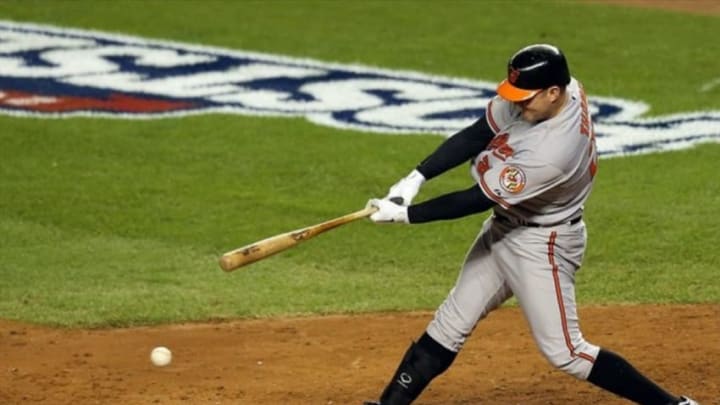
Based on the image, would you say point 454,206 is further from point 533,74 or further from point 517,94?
point 533,74

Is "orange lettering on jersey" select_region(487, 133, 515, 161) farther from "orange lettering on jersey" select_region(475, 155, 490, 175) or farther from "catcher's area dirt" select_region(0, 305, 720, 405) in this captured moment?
"catcher's area dirt" select_region(0, 305, 720, 405)

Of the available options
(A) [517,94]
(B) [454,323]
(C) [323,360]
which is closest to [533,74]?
(A) [517,94]

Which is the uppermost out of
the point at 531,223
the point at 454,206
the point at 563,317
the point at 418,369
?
the point at 454,206

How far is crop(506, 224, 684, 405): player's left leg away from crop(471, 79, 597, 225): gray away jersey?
0.43ft

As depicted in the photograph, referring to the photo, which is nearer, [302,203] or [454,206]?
[454,206]

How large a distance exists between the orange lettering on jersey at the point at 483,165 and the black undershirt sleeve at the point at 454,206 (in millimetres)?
144

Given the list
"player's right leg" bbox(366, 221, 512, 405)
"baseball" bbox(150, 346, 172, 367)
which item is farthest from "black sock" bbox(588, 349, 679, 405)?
"baseball" bbox(150, 346, 172, 367)

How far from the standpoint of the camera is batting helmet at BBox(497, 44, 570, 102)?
6.29m

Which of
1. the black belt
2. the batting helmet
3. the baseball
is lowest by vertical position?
the baseball

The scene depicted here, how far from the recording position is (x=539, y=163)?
6.28 meters

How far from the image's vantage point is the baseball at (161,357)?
7.88 meters

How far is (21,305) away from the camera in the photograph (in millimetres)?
9281

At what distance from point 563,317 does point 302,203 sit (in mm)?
5005

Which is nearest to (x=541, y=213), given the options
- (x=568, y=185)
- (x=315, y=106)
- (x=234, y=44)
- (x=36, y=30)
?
(x=568, y=185)
